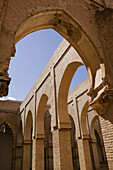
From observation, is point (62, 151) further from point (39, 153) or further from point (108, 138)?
point (39, 153)

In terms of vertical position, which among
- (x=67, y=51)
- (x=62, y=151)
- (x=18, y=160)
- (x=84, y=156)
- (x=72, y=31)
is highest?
(x=67, y=51)

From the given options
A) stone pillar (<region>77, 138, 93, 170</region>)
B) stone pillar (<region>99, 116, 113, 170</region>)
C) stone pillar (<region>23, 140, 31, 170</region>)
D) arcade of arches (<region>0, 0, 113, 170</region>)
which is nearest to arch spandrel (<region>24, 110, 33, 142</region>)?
stone pillar (<region>23, 140, 31, 170</region>)

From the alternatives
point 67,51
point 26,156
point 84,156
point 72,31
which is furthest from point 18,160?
point 72,31

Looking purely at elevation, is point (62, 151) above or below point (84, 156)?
above

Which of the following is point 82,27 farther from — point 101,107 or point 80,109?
point 80,109

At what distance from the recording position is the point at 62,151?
19.0ft

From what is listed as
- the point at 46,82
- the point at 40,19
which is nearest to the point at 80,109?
the point at 46,82

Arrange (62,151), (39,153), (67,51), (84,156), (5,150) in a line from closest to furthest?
(62,151), (67,51), (39,153), (84,156), (5,150)

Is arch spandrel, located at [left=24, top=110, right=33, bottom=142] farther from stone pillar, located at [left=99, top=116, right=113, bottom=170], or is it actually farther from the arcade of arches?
stone pillar, located at [left=99, top=116, right=113, bottom=170]

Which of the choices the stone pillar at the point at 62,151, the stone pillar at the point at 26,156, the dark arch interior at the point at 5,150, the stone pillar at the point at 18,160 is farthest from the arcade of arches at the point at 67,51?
the dark arch interior at the point at 5,150

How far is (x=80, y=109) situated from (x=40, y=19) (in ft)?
22.9

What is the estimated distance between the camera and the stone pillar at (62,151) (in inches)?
224

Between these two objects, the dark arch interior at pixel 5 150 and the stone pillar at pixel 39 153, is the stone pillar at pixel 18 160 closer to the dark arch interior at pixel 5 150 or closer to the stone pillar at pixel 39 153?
the dark arch interior at pixel 5 150

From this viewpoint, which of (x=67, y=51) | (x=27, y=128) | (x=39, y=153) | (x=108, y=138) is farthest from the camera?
(x=27, y=128)
